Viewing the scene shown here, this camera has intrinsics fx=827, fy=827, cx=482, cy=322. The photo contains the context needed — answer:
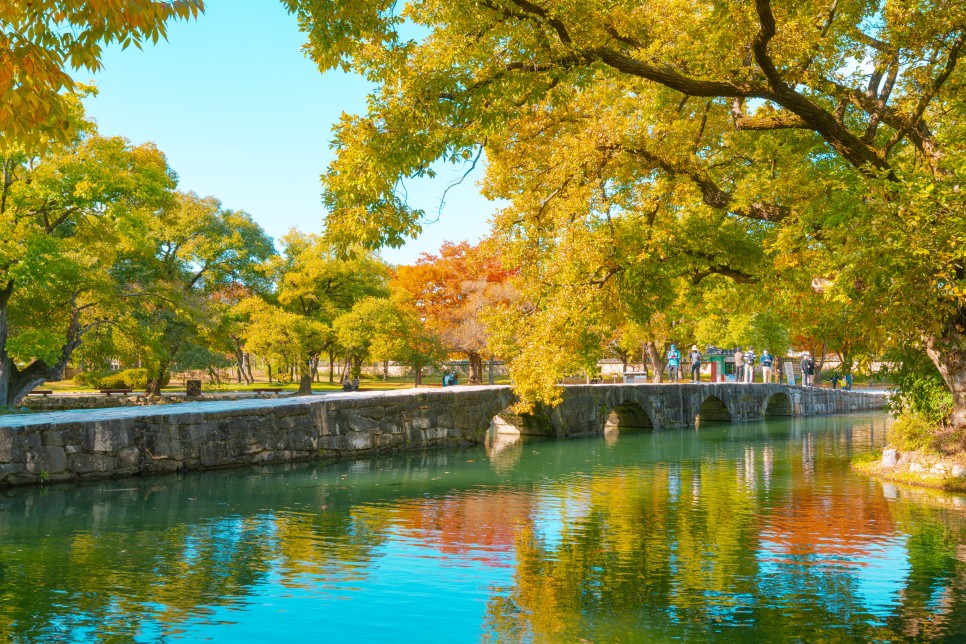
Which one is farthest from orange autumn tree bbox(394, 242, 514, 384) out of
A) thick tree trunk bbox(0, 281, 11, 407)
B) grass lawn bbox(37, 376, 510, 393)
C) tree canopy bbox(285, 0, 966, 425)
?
tree canopy bbox(285, 0, 966, 425)

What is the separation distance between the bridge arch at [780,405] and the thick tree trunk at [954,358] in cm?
2887

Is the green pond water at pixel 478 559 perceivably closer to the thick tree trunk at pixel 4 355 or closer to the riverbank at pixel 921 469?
the riverbank at pixel 921 469

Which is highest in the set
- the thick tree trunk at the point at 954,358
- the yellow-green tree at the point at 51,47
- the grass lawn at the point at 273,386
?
the yellow-green tree at the point at 51,47

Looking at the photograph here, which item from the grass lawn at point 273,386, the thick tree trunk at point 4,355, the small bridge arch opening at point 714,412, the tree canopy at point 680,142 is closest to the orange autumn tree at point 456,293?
the grass lawn at point 273,386

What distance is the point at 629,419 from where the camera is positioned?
32.0 metres

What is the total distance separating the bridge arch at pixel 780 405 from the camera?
4209 cm

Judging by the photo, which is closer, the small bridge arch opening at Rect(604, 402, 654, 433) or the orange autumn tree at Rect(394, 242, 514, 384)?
the small bridge arch opening at Rect(604, 402, 654, 433)

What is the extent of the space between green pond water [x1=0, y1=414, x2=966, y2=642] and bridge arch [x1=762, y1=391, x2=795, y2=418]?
2766cm

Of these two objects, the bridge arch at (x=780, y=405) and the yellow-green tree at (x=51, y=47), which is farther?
the bridge arch at (x=780, y=405)

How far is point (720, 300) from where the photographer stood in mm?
19812

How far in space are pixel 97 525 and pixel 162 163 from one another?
85.6ft

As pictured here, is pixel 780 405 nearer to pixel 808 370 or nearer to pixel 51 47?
pixel 808 370

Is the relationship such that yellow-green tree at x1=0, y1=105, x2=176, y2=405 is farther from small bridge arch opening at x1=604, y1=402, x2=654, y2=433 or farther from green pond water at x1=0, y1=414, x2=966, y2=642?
small bridge arch opening at x1=604, y1=402, x2=654, y2=433

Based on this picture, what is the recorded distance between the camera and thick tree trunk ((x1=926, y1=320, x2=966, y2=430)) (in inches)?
500
